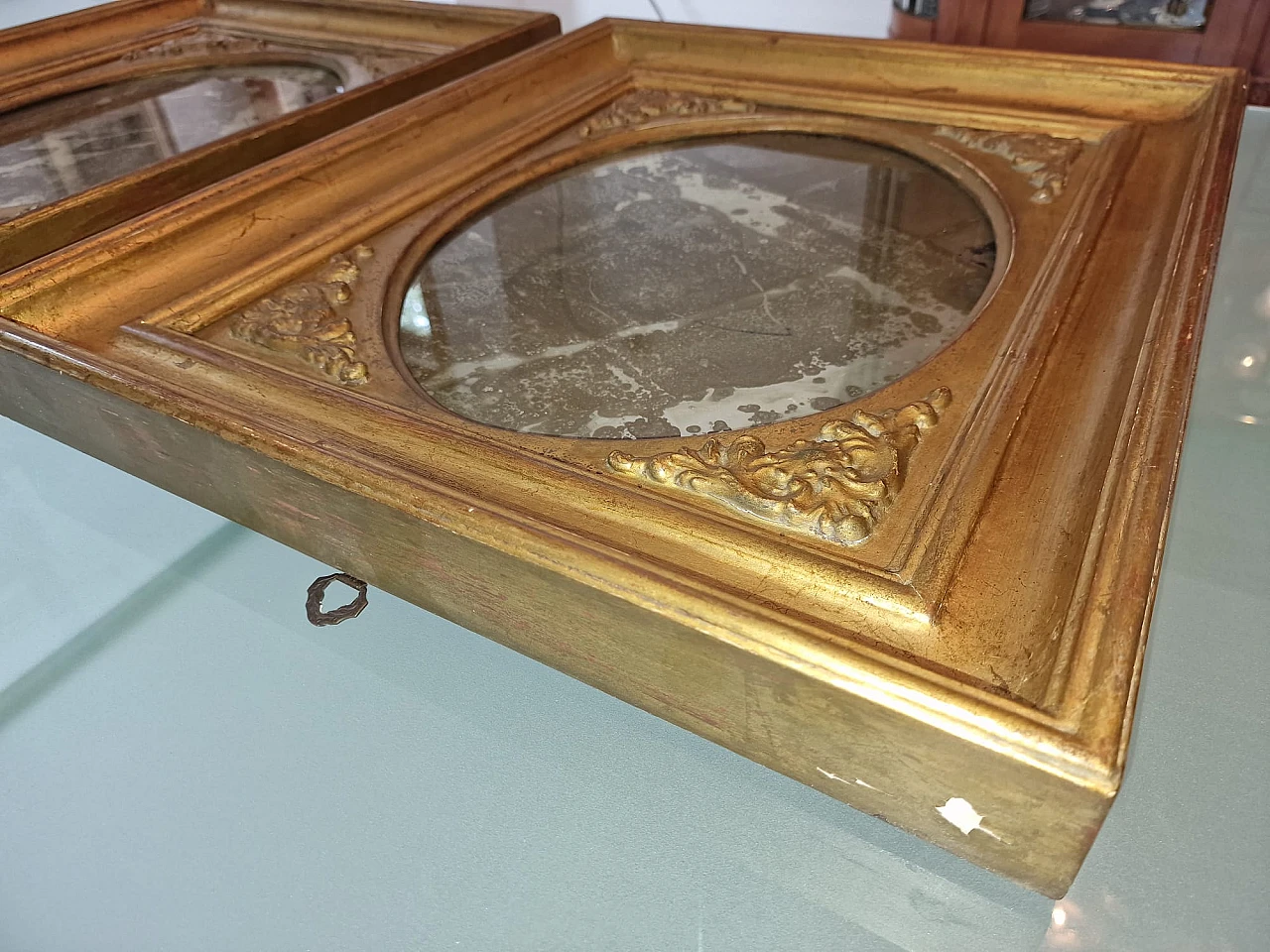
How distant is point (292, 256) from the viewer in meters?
0.94

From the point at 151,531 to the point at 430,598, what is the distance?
497 millimetres

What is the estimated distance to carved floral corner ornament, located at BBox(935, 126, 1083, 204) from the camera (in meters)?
1.03

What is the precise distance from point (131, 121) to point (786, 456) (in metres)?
1.24

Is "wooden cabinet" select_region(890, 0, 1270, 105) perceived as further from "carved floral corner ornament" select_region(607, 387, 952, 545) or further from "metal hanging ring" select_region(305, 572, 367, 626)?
"metal hanging ring" select_region(305, 572, 367, 626)

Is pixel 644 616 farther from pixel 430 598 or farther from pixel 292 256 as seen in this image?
pixel 292 256

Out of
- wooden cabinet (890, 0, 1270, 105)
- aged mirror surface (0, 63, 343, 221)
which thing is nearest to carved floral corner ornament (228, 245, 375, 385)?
aged mirror surface (0, 63, 343, 221)

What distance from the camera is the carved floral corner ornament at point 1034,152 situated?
103cm

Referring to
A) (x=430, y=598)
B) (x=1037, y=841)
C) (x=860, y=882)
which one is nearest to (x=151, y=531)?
(x=430, y=598)

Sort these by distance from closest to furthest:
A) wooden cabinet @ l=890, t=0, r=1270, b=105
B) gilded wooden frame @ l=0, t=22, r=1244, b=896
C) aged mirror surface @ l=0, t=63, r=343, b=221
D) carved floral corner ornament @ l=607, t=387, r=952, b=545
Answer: gilded wooden frame @ l=0, t=22, r=1244, b=896, carved floral corner ornament @ l=607, t=387, r=952, b=545, aged mirror surface @ l=0, t=63, r=343, b=221, wooden cabinet @ l=890, t=0, r=1270, b=105

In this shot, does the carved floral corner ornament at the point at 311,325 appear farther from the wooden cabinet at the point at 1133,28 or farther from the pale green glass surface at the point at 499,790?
the wooden cabinet at the point at 1133,28

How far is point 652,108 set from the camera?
131cm

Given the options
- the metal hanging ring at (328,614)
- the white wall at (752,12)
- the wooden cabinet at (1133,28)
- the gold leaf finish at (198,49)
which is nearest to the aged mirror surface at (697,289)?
the metal hanging ring at (328,614)

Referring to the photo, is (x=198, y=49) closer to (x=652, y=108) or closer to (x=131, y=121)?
(x=131, y=121)

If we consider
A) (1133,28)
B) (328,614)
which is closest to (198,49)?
(328,614)
